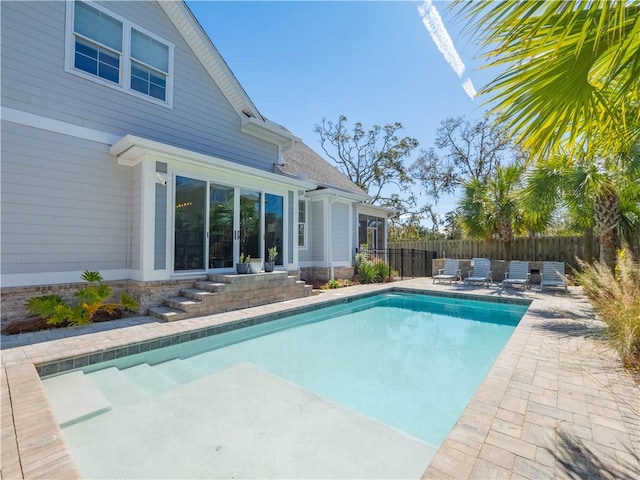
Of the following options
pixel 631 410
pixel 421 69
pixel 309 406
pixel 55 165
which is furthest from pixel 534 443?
pixel 421 69

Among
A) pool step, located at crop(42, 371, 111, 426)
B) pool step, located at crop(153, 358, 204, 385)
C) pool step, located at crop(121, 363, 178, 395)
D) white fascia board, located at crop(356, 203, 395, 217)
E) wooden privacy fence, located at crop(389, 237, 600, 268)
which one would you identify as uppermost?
white fascia board, located at crop(356, 203, 395, 217)

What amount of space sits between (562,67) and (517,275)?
11.5m

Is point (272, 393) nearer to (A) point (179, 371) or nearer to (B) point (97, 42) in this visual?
(A) point (179, 371)

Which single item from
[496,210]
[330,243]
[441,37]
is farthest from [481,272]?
[441,37]

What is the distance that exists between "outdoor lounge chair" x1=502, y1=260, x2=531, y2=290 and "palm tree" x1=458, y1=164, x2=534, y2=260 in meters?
1.41

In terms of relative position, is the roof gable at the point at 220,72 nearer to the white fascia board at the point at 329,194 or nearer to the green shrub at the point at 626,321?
the white fascia board at the point at 329,194

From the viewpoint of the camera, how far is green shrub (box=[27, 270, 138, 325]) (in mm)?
5703

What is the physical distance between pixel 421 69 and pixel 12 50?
11.1 m

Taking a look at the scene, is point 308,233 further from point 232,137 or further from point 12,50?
point 12,50

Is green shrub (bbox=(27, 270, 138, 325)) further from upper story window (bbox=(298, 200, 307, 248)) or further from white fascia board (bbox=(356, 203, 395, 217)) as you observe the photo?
white fascia board (bbox=(356, 203, 395, 217))

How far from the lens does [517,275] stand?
11.9m

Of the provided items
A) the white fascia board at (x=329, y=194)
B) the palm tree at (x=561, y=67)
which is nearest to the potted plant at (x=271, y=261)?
the white fascia board at (x=329, y=194)

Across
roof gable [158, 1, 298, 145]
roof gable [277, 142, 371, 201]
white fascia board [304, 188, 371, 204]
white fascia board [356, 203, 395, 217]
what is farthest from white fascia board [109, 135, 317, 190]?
white fascia board [356, 203, 395, 217]

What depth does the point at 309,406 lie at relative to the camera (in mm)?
3383
